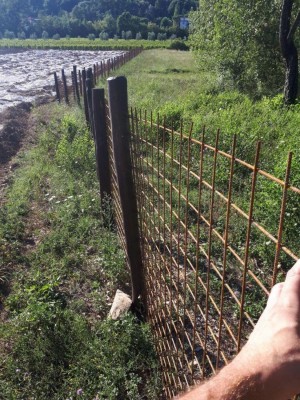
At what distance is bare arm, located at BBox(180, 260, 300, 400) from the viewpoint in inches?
28.0

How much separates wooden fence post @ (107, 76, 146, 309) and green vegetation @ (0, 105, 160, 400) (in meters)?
0.40

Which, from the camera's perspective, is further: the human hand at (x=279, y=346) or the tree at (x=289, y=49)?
the tree at (x=289, y=49)

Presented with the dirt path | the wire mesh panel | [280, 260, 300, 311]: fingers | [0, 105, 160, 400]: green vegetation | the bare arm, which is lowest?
the dirt path

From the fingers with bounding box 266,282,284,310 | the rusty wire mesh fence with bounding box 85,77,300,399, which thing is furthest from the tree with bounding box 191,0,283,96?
the fingers with bounding box 266,282,284,310

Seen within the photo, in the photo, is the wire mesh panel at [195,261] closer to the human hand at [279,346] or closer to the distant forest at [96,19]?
the human hand at [279,346]

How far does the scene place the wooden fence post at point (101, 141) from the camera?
14.8ft

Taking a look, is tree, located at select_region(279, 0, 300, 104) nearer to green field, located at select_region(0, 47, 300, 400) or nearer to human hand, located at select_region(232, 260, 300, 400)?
green field, located at select_region(0, 47, 300, 400)

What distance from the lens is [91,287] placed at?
4008 mm

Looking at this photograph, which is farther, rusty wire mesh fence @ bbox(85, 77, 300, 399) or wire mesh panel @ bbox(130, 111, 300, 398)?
rusty wire mesh fence @ bbox(85, 77, 300, 399)

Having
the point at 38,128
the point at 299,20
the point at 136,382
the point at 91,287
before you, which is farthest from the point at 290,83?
the point at 136,382

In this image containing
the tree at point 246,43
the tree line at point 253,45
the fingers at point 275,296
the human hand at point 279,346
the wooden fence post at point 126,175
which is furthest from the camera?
the tree at point 246,43

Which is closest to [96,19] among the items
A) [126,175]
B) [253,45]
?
[253,45]

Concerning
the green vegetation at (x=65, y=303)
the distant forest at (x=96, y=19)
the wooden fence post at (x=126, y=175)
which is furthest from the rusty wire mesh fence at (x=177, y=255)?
the distant forest at (x=96, y=19)

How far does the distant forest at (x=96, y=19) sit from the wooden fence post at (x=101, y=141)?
83621 millimetres
